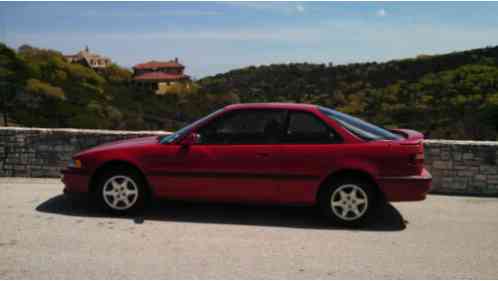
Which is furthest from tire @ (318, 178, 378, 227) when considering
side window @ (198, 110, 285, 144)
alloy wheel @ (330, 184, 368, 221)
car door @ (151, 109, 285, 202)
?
side window @ (198, 110, 285, 144)

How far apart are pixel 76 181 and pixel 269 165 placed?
8.21 feet

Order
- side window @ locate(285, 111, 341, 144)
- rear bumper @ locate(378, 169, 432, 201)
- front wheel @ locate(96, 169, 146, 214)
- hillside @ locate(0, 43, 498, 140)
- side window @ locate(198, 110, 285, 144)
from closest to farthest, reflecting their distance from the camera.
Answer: rear bumper @ locate(378, 169, 432, 201), side window @ locate(285, 111, 341, 144), side window @ locate(198, 110, 285, 144), front wheel @ locate(96, 169, 146, 214), hillside @ locate(0, 43, 498, 140)

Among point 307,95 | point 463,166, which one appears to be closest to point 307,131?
point 463,166

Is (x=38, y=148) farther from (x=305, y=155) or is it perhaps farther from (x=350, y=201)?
(x=350, y=201)

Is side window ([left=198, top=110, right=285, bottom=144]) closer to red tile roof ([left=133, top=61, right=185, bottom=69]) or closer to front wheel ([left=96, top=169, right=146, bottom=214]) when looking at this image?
front wheel ([left=96, top=169, right=146, bottom=214])

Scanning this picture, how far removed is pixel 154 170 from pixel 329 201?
219cm

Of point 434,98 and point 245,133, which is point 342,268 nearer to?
point 245,133

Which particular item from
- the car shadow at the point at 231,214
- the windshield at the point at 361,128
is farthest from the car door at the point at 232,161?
the windshield at the point at 361,128

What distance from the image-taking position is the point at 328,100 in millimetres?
26969

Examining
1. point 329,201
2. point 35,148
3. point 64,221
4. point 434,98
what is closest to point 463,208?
point 329,201

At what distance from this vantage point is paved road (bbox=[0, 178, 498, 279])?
403cm

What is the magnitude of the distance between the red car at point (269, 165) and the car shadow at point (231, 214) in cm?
28

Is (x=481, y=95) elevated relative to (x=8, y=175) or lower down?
elevated

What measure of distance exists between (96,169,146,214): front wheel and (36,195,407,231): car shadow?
139 millimetres
